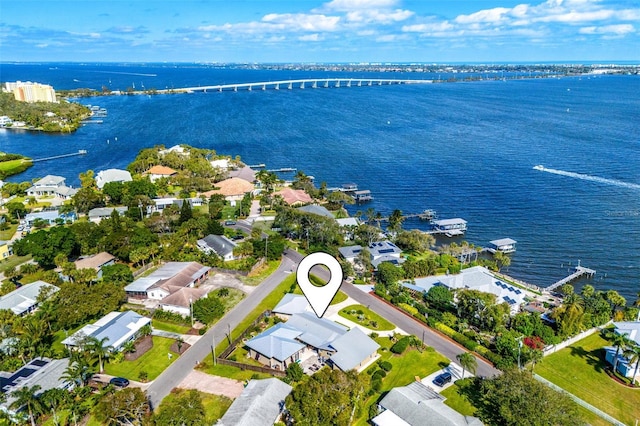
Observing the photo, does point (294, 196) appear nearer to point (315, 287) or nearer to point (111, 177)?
point (111, 177)

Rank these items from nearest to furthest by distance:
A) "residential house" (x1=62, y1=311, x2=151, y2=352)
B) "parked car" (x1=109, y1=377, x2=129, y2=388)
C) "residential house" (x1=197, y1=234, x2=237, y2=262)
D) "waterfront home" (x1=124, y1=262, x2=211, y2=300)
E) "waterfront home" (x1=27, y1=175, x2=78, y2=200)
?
"parked car" (x1=109, y1=377, x2=129, y2=388)
"residential house" (x1=62, y1=311, x2=151, y2=352)
"waterfront home" (x1=124, y1=262, x2=211, y2=300)
"residential house" (x1=197, y1=234, x2=237, y2=262)
"waterfront home" (x1=27, y1=175, x2=78, y2=200)

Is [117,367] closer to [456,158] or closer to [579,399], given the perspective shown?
[579,399]

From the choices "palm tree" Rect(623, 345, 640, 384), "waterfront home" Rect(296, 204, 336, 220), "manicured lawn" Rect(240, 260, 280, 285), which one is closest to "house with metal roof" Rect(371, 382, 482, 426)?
"palm tree" Rect(623, 345, 640, 384)

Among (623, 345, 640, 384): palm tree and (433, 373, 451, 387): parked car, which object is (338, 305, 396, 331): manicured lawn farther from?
(623, 345, 640, 384): palm tree

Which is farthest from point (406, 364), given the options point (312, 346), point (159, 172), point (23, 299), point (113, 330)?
point (159, 172)

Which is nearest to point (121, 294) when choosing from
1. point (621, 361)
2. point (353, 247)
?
point (353, 247)

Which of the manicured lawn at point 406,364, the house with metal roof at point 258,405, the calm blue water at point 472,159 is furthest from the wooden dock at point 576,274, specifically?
the house with metal roof at point 258,405
